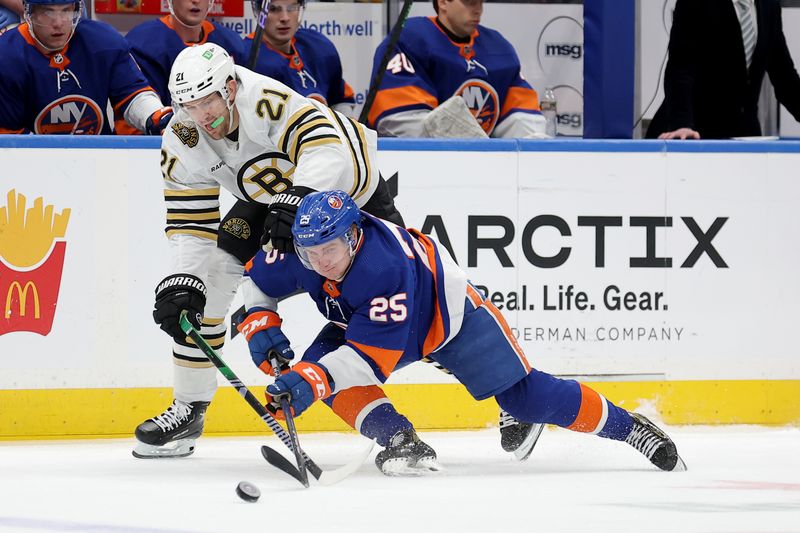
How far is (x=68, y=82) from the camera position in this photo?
470 cm

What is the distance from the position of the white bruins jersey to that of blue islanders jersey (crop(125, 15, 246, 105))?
1100 millimetres

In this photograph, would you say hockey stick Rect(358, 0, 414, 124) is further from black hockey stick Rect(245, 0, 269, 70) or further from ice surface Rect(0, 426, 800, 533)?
ice surface Rect(0, 426, 800, 533)

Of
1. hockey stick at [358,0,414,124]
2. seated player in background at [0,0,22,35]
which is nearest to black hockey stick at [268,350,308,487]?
hockey stick at [358,0,414,124]

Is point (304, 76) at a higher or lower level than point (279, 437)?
higher

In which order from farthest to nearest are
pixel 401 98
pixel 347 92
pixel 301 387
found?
pixel 347 92 → pixel 401 98 → pixel 301 387

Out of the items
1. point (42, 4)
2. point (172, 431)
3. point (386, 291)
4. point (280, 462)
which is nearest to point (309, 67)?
point (42, 4)

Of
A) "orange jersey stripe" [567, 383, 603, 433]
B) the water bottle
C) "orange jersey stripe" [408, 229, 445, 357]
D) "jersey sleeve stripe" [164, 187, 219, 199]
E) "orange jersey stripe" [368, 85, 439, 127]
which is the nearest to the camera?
"orange jersey stripe" [408, 229, 445, 357]

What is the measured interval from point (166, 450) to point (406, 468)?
860mm

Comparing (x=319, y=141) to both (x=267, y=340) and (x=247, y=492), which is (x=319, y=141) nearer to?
(x=267, y=340)

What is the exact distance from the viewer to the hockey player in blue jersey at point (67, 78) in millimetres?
4617

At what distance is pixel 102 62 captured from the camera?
4.73 metres

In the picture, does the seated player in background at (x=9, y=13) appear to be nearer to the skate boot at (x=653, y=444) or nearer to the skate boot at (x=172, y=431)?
the skate boot at (x=172, y=431)

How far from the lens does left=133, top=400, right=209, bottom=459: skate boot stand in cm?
405

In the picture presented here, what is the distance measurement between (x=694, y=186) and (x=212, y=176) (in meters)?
1.85
